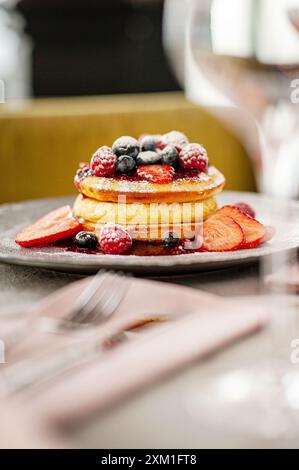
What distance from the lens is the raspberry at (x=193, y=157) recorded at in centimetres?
128

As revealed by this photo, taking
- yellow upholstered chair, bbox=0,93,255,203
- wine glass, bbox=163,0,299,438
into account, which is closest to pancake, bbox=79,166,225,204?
wine glass, bbox=163,0,299,438

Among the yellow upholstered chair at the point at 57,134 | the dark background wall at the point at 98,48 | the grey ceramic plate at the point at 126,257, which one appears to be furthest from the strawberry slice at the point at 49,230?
the dark background wall at the point at 98,48

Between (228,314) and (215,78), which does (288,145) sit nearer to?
(215,78)

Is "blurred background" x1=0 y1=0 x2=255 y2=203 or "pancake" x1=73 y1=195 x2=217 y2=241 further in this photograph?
"blurred background" x1=0 y1=0 x2=255 y2=203

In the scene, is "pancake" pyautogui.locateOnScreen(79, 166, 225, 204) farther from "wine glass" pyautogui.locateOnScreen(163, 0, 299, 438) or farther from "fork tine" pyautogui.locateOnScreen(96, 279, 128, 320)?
"fork tine" pyautogui.locateOnScreen(96, 279, 128, 320)

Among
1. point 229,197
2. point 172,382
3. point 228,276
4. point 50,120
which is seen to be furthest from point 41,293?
point 50,120

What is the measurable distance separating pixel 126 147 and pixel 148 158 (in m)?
0.05

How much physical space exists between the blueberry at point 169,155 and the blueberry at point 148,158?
0.01m

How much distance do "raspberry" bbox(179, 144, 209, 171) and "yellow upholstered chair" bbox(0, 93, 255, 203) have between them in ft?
4.43

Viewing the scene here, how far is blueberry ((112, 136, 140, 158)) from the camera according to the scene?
1259 millimetres

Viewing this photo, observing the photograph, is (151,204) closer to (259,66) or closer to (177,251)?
(177,251)

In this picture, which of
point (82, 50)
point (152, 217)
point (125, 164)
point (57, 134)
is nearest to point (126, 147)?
point (125, 164)

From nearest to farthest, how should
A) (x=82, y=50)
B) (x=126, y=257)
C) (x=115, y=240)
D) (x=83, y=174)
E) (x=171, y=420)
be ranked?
1. (x=171, y=420)
2. (x=126, y=257)
3. (x=115, y=240)
4. (x=83, y=174)
5. (x=82, y=50)

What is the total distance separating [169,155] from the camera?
1266 millimetres
